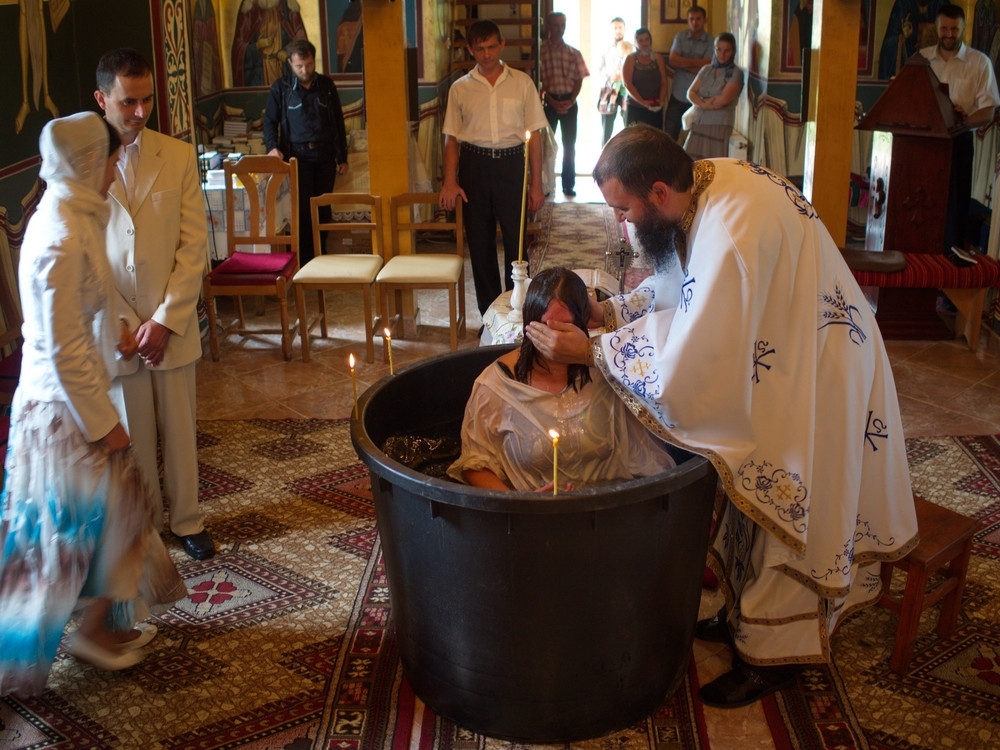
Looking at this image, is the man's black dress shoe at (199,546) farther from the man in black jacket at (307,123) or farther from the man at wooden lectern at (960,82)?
the man at wooden lectern at (960,82)

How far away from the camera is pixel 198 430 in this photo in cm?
549

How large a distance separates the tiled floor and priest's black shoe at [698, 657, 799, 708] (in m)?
2.34

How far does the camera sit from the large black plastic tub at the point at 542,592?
274 cm

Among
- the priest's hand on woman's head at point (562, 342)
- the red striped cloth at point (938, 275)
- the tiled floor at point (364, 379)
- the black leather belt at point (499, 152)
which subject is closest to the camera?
the priest's hand on woman's head at point (562, 342)

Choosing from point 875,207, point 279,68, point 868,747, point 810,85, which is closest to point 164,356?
point 868,747

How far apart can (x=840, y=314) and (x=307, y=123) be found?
5.99 m

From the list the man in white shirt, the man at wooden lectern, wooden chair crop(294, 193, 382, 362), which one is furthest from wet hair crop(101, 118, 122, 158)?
the man at wooden lectern

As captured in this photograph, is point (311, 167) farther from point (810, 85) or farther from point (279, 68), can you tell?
point (810, 85)

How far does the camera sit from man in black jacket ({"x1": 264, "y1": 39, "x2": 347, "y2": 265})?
26.6ft

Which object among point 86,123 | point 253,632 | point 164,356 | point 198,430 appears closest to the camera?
point 86,123

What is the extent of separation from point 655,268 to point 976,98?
5.44 m

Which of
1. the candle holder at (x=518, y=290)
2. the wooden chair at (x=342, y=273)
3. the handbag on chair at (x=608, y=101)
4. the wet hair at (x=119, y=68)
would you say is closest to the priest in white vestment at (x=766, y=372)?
the candle holder at (x=518, y=290)

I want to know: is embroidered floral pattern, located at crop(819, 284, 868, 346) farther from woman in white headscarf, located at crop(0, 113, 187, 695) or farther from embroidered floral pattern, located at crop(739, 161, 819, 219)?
woman in white headscarf, located at crop(0, 113, 187, 695)

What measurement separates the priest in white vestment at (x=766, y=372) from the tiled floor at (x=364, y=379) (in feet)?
7.84
